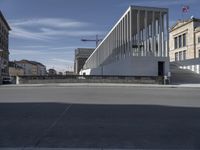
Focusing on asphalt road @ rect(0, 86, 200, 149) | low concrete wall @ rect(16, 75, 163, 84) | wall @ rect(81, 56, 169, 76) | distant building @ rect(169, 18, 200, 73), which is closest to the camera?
asphalt road @ rect(0, 86, 200, 149)

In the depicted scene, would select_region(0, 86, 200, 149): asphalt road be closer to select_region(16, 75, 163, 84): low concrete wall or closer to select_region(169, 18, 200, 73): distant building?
select_region(16, 75, 163, 84): low concrete wall

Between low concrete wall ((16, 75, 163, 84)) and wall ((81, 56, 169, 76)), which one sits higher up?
wall ((81, 56, 169, 76))

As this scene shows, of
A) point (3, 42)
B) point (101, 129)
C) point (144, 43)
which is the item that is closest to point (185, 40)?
point (144, 43)

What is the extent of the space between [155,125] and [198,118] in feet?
7.13

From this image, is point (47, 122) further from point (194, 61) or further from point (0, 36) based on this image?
point (0, 36)

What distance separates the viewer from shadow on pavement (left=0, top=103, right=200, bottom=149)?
7223 millimetres

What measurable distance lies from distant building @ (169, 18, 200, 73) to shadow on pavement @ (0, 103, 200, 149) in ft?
180

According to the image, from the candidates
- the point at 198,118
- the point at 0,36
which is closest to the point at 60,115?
the point at 198,118

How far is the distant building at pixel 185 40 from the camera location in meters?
73.5

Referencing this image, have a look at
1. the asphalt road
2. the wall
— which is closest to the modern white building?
the wall

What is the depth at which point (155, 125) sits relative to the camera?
945cm

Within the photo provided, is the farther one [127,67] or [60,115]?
[127,67]

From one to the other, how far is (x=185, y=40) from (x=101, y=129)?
74141 mm

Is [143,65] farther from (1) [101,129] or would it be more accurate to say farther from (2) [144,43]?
(1) [101,129]
